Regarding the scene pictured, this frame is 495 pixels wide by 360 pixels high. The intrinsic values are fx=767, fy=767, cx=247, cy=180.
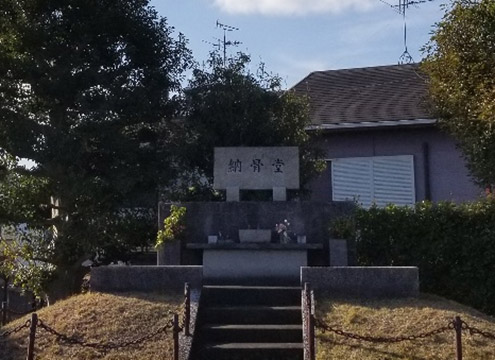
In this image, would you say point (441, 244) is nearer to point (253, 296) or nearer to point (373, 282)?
point (373, 282)

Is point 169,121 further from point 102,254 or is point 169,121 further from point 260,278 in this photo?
point 260,278

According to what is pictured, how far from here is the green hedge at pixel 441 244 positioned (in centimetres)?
1287

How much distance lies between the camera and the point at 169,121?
15.4m

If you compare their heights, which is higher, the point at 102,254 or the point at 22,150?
the point at 22,150

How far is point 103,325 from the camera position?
33.9 ft

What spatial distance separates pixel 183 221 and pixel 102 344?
4.28 meters

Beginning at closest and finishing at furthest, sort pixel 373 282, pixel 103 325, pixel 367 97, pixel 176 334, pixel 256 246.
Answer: pixel 176 334
pixel 103 325
pixel 373 282
pixel 256 246
pixel 367 97

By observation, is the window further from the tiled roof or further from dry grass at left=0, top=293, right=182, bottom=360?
dry grass at left=0, top=293, right=182, bottom=360

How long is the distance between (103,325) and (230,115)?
6.10 m

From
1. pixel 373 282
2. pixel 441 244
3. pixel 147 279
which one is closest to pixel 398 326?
pixel 373 282

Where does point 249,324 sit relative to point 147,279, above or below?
below

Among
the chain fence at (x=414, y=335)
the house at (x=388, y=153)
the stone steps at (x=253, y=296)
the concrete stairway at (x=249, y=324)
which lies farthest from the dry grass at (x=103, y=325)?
the house at (x=388, y=153)

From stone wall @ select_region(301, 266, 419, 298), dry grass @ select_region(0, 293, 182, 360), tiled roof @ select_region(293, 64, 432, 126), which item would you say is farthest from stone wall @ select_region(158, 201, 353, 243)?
tiled roof @ select_region(293, 64, 432, 126)

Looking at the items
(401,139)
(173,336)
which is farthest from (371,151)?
(173,336)
